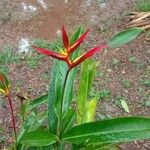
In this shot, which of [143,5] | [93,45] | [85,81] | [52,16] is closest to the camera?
[85,81]

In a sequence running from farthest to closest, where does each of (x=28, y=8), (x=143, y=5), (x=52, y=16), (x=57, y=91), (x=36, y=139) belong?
(x=28, y=8)
(x=52, y=16)
(x=143, y=5)
(x=57, y=91)
(x=36, y=139)

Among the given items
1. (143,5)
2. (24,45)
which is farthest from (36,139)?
(143,5)

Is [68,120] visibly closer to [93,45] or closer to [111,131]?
[111,131]

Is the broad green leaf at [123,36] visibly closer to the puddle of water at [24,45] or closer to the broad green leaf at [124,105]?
the broad green leaf at [124,105]

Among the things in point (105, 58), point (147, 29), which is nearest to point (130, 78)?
point (105, 58)

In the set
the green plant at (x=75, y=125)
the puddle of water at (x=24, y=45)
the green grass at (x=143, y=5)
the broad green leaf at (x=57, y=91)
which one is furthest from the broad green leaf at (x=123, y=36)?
the green grass at (x=143, y=5)
